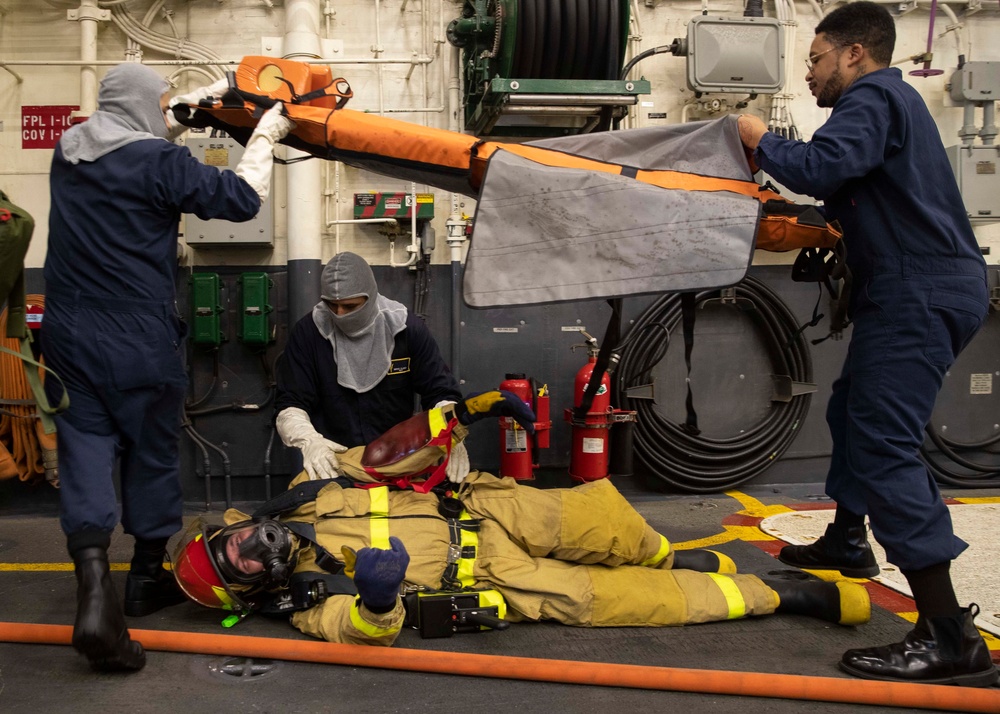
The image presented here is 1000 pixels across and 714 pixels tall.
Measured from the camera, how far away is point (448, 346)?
4.70m

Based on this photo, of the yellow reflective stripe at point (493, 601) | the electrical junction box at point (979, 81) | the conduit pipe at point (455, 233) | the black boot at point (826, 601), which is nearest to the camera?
the yellow reflective stripe at point (493, 601)

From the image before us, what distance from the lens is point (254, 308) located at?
435cm

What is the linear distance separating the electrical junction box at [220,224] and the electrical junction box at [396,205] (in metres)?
0.58

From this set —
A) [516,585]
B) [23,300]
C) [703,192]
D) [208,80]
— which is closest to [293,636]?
[516,585]

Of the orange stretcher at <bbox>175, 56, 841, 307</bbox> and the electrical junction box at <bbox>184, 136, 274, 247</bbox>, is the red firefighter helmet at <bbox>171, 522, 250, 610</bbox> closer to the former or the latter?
the orange stretcher at <bbox>175, 56, 841, 307</bbox>

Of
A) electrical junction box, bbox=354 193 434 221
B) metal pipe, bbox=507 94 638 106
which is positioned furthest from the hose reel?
electrical junction box, bbox=354 193 434 221

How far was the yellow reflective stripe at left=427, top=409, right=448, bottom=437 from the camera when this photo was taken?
2.93 m

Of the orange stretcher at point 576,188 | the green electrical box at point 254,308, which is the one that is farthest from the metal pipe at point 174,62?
the orange stretcher at point 576,188

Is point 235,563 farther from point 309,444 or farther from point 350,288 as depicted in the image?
point 350,288

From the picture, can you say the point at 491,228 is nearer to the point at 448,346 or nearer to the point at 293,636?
the point at 293,636

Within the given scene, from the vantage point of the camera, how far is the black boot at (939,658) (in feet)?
7.54

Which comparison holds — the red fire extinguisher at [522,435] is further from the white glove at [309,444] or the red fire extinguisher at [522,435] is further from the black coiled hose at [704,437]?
the white glove at [309,444]

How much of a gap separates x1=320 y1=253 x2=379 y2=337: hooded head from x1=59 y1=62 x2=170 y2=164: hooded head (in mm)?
A: 959

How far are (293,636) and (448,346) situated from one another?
2335 millimetres
